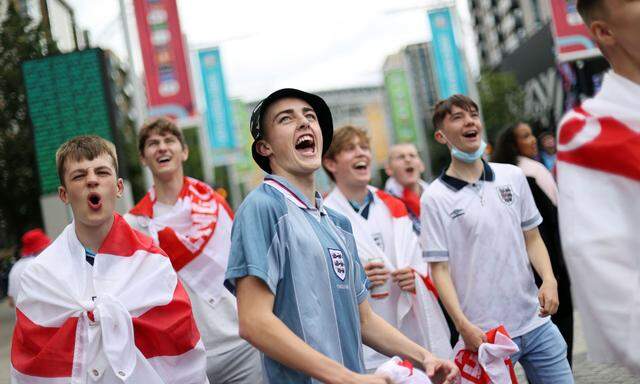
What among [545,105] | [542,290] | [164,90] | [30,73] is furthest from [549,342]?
[545,105]

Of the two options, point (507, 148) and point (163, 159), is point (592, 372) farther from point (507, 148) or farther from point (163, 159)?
point (163, 159)

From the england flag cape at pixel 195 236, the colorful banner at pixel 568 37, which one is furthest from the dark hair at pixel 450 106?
the colorful banner at pixel 568 37

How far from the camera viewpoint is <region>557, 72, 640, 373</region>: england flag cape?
6.23ft

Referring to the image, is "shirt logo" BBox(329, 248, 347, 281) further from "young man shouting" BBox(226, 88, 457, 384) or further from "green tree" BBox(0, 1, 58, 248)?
"green tree" BBox(0, 1, 58, 248)

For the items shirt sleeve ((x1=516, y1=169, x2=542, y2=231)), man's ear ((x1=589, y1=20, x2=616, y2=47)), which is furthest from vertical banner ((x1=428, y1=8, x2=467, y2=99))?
man's ear ((x1=589, y1=20, x2=616, y2=47))

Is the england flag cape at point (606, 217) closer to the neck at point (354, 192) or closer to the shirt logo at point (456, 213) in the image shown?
the shirt logo at point (456, 213)

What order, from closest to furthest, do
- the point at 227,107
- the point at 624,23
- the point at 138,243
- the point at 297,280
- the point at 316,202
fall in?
the point at 624,23
the point at 297,280
the point at 316,202
the point at 138,243
the point at 227,107

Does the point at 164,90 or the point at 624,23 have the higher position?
the point at 164,90

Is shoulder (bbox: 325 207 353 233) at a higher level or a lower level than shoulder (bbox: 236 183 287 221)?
lower

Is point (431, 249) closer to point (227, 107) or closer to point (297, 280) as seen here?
point (297, 280)

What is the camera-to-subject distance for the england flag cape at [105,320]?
3.35 metres

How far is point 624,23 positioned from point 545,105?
33151 millimetres

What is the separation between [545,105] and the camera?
1329 inches

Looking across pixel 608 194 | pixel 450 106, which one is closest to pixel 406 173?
pixel 450 106
